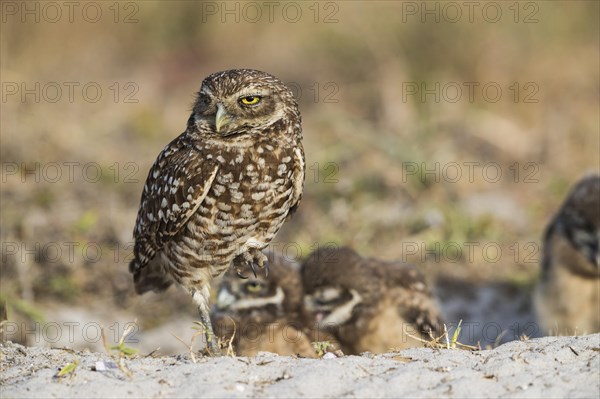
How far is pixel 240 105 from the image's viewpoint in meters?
5.15

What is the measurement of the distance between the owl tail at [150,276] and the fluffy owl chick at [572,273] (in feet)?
10.9

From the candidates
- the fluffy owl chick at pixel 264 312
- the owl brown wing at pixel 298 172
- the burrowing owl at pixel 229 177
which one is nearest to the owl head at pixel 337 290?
the fluffy owl chick at pixel 264 312

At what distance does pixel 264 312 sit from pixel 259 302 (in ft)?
0.39

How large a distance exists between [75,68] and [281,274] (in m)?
7.66

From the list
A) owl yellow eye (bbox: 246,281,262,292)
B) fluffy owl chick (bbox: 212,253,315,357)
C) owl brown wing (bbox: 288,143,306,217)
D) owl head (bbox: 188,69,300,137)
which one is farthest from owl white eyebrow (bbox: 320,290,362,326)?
owl head (bbox: 188,69,300,137)

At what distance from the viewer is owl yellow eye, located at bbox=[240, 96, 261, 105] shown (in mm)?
5141

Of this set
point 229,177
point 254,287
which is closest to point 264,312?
point 254,287

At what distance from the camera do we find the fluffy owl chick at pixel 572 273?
7324mm

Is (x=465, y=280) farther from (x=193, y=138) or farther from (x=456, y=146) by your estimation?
(x=193, y=138)

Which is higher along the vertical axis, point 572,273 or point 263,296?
point 263,296

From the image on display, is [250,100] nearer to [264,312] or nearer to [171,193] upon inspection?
[171,193]

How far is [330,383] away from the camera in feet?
13.3

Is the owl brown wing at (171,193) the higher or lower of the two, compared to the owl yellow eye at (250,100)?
lower

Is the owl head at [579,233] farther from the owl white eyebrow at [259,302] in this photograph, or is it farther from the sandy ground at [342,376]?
the sandy ground at [342,376]
